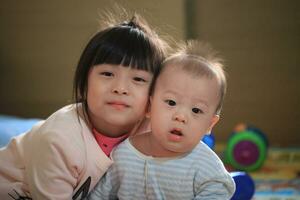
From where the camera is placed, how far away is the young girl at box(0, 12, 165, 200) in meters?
0.99

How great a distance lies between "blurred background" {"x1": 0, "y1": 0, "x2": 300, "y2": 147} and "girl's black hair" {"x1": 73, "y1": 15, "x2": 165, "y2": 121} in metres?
1.12

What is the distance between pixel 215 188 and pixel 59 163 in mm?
344

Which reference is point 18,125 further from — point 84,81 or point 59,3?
point 59,3

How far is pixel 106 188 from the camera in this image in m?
1.04

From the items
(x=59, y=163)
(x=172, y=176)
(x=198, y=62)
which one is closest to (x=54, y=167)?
(x=59, y=163)

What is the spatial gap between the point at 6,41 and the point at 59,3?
1.25 feet

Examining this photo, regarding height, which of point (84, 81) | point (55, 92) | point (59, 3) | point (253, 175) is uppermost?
point (59, 3)

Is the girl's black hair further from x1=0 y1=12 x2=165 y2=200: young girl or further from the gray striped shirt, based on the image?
the gray striped shirt

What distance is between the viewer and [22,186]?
1.10 m

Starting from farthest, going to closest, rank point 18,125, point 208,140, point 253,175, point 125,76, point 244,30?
1. point 244,30
2. point 253,175
3. point 18,125
4. point 208,140
5. point 125,76

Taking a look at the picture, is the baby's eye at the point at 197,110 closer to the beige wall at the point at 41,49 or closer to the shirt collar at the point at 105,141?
the shirt collar at the point at 105,141

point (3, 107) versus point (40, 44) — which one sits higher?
point (40, 44)

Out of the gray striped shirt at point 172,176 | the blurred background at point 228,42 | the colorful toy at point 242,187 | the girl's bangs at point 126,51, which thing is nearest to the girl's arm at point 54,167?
the gray striped shirt at point 172,176

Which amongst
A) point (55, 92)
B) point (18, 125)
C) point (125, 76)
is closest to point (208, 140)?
point (125, 76)
